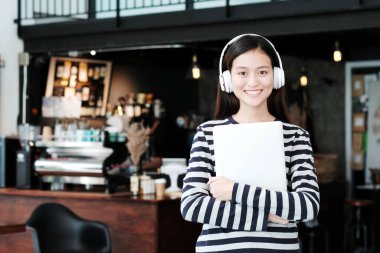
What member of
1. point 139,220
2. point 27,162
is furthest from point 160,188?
point 27,162

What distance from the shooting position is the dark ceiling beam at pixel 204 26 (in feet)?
22.2

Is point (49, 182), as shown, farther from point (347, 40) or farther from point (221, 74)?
point (221, 74)

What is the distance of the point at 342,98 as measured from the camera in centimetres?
1088

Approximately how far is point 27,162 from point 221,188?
20.1 feet

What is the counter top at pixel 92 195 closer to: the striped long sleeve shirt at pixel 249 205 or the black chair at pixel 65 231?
the black chair at pixel 65 231

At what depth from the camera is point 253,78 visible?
74.1 inches

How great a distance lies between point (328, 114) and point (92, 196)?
5.21m

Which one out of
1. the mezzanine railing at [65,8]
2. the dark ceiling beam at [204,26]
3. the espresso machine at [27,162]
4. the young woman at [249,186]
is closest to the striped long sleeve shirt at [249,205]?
the young woman at [249,186]

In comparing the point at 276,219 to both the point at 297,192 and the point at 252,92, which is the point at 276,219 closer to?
the point at 297,192

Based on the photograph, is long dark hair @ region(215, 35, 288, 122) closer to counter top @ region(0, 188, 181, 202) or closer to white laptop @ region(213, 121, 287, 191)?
white laptop @ region(213, 121, 287, 191)

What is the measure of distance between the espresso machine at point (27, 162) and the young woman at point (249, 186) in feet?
19.4

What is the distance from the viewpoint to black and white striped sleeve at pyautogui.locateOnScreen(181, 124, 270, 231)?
5.98 ft

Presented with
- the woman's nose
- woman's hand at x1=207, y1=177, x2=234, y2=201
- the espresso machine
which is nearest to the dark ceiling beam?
the espresso machine

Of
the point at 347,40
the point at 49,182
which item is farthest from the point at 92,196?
the point at 347,40
